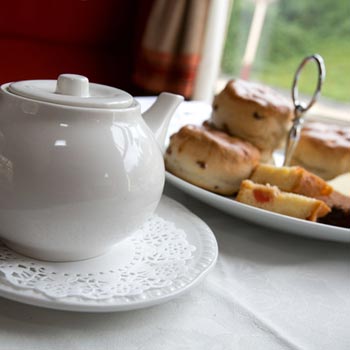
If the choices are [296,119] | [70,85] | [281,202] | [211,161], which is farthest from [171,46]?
[70,85]

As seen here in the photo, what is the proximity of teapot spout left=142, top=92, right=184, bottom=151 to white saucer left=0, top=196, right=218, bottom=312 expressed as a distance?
109mm

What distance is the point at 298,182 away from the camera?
663 millimetres

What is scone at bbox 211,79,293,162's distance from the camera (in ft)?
2.72

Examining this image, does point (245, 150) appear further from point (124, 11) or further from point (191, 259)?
point (124, 11)

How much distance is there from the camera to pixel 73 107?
425 mm

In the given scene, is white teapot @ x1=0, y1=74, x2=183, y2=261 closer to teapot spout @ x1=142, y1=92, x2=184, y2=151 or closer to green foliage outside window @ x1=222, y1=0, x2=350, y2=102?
teapot spout @ x1=142, y1=92, x2=184, y2=151

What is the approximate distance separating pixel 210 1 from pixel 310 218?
158cm

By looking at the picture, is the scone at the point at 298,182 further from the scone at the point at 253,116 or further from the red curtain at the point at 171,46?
the red curtain at the point at 171,46

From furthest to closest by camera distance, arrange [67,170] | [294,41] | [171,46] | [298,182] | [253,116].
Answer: [294,41], [171,46], [253,116], [298,182], [67,170]

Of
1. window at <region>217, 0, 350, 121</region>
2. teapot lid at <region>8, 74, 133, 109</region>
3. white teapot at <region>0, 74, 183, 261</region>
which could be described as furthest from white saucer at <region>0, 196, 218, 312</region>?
window at <region>217, 0, 350, 121</region>

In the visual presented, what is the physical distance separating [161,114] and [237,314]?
0.24 meters

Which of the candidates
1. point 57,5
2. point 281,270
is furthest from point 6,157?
point 57,5

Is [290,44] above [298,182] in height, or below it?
above

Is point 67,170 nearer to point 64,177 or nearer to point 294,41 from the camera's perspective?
point 64,177
